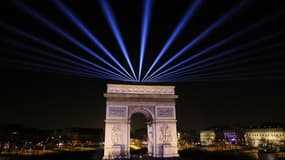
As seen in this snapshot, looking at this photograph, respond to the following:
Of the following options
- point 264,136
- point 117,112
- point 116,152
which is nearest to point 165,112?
point 117,112

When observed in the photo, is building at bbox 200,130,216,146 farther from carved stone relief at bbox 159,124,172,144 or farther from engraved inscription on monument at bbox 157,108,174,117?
carved stone relief at bbox 159,124,172,144

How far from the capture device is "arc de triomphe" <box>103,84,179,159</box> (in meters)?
18.5

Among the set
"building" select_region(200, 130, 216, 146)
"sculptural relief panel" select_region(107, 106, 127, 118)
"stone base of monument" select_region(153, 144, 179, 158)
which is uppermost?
"sculptural relief panel" select_region(107, 106, 127, 118)

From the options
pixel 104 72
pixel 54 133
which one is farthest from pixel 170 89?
pixel 54 133

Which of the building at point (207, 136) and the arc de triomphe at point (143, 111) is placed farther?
the building at point (207, 136)

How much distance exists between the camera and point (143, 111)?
2022 centimetres

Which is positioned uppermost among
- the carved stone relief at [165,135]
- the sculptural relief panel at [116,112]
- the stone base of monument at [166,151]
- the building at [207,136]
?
the sculptural relief panel at [116,112]

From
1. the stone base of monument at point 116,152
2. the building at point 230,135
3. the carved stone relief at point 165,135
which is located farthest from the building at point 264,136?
the stone base of monument at point 116,152

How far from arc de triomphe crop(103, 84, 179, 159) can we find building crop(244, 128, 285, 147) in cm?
4404

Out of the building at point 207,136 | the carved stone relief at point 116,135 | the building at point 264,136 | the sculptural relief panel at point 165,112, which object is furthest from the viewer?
the building at point 207,136

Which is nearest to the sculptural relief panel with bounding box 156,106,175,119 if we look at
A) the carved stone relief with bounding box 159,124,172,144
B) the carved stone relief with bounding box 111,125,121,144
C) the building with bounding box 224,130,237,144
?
the carved stone relief with bounding box 159,124,172,144

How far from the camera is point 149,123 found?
833 inches

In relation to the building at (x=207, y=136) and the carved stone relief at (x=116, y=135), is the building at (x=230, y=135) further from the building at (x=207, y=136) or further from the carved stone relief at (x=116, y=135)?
the carved stone relief at (x=116, y=135)

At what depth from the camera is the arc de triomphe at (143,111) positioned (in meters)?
18.5
